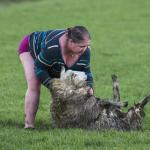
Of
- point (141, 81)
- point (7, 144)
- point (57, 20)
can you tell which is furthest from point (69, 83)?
point (57, 20)

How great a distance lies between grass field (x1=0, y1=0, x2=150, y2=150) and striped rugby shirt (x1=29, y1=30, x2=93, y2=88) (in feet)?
2.43

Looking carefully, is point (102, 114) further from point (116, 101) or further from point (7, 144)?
point (7, 144)

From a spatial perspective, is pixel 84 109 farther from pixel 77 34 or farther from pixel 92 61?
pixel 92 61

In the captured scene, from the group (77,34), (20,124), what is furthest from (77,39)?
(20,124)

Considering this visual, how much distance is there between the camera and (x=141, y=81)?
13.8 metres

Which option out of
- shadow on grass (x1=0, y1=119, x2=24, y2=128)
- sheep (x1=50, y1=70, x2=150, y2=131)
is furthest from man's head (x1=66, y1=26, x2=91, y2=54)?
shadow on grass (x1=0, y1=119, x2=24, y2=128)

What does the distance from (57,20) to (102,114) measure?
16830mm

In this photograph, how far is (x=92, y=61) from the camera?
55.2ft

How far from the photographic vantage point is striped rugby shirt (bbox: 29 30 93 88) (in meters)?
8.64

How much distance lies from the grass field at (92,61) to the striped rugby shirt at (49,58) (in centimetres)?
74

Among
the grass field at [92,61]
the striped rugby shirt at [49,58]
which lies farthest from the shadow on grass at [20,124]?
the striped rugby shirt at [49,58]

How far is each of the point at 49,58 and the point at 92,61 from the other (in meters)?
8.22

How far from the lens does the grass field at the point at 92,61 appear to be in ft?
26.2

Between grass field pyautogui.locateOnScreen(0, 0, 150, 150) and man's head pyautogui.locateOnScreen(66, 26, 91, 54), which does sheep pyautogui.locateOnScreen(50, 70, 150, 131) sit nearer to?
grass field pyautogui.locateOnScreen(0, 0, 150, 150)
